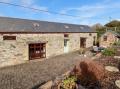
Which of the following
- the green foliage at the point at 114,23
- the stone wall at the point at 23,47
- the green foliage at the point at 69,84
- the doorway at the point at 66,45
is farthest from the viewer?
the green foliage at the point at 114,23

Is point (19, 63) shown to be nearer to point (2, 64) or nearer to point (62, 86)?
point (2, 64)

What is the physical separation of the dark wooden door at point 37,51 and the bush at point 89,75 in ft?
43.9

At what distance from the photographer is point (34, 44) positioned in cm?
2267

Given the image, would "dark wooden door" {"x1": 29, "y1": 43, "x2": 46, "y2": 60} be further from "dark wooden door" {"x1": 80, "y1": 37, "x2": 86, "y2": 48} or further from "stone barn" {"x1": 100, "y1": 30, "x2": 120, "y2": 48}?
"stone barn" {"x1": 100, "y1": 30, "x2": 120, "y2": 48}

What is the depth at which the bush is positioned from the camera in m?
8.37

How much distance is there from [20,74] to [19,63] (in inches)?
197

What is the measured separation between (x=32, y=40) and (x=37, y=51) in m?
1.79

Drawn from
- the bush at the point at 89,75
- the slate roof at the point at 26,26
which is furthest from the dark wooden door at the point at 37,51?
the bush at the point at 89,75

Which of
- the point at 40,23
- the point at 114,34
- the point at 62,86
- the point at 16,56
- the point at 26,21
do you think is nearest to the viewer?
the point at 62,86

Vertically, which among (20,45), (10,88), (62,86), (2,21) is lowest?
(10,88)

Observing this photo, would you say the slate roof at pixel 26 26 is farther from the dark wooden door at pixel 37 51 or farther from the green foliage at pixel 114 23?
the green foliage at pixel 114 23

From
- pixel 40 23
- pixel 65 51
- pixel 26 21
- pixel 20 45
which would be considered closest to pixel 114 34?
pixel 65 51

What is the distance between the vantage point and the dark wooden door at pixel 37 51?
2230cm

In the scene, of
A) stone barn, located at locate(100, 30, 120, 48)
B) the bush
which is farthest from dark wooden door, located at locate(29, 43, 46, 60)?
stone barn, located at locate(100, 30, 120, 48)
